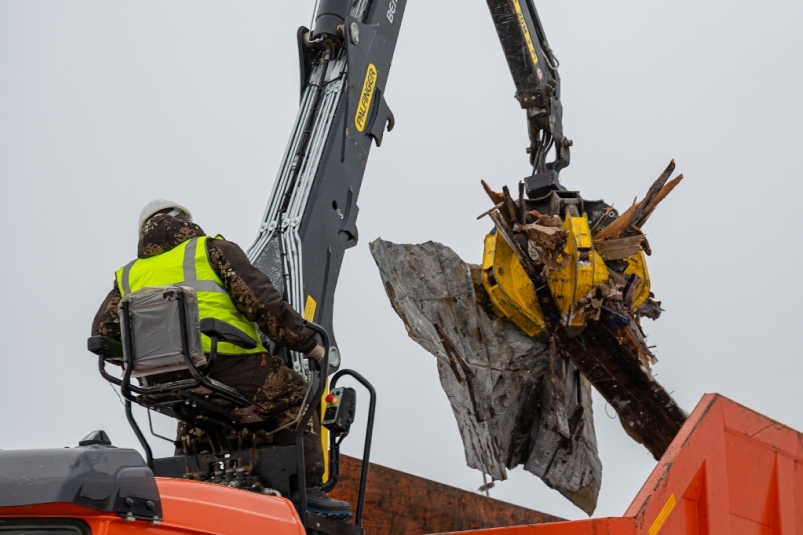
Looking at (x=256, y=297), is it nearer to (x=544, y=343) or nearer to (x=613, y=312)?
(x=613, y=312)

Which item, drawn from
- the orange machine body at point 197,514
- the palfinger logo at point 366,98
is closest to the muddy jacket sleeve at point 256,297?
the orange machine body at point 197,514

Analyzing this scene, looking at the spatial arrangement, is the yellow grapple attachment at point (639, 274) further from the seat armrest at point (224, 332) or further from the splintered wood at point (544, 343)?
the seat armrest at point (224, 332)

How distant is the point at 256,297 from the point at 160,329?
36 centimetres

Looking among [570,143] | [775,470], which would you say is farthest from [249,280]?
[570,143]

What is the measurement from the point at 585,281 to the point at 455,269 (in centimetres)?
87

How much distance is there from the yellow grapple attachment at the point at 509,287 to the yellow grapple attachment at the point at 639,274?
63 centimetres

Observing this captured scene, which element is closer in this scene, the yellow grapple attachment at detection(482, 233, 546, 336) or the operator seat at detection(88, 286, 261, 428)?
the operator seat at detection(88, 286, 261, 428)

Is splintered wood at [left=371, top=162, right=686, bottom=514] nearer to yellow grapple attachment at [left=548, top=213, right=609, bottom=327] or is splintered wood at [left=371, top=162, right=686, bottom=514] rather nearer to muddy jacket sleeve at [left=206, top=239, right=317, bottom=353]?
yellow grapple attachment at [left=548, top=213, right=609, bottom=327]

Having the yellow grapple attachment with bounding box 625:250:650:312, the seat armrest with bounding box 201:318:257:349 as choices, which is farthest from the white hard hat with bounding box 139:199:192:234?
the yellow grapple attachment with bounding box 625:250:650:312

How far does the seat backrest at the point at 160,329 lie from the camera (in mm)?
3324

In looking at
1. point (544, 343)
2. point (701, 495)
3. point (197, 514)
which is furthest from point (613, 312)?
point (197, 514)

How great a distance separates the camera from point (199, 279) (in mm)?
3600

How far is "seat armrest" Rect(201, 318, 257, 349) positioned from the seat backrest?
0.16 metres

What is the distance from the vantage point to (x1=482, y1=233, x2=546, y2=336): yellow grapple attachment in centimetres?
640
